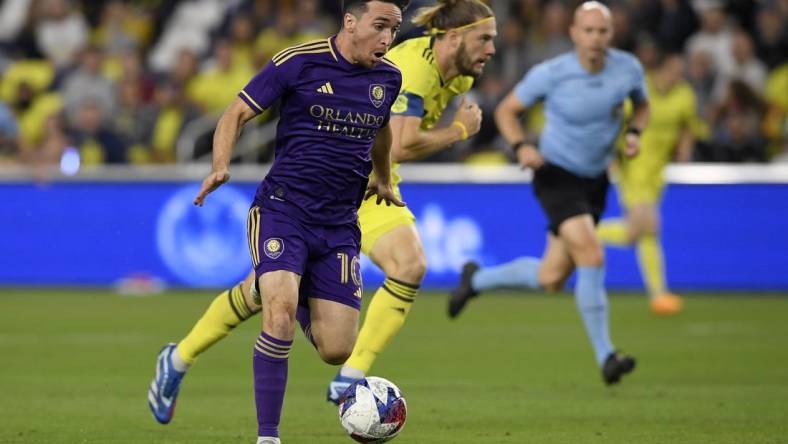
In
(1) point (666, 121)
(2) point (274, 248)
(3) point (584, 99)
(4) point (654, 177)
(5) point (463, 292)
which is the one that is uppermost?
(2) point (274, 248)

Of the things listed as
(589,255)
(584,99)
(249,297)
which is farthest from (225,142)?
(584,99)

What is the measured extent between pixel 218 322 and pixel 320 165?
4.05 ft

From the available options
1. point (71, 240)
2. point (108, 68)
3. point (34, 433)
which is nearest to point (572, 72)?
point (34, 433)

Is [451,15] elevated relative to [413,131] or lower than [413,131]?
elevated

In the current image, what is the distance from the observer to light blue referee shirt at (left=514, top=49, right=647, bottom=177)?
1134cm

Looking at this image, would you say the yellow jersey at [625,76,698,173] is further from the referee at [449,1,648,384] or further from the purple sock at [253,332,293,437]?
the purple sock at [253,332,293,437]

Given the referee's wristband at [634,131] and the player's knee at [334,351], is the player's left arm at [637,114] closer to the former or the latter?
the referee's wristband at [634,131]

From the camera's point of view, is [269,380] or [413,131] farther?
[413,131]

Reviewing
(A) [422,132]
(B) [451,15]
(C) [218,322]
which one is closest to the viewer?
(C) [218,322]

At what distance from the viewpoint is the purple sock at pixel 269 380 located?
277 inches

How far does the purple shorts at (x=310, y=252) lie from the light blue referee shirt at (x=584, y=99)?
3.89m

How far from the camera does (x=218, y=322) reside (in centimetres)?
829

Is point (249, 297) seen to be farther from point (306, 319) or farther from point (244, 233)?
point (244, 233)

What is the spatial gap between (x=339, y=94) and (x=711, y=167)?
11.1 m
